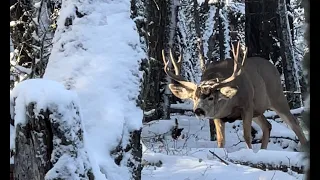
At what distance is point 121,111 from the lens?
4750mm

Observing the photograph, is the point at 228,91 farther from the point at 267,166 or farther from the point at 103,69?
the point at 103,69

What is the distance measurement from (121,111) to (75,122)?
42.1 inches

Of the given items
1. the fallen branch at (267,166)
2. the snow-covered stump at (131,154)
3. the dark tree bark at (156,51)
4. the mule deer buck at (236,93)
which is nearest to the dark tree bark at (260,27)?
the dark tree bark at (156,51)

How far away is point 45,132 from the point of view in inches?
140

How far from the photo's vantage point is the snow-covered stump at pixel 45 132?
355cm


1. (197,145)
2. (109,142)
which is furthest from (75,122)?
(197,145)

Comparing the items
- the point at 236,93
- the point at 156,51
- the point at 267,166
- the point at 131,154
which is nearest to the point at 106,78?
the point at 131,154

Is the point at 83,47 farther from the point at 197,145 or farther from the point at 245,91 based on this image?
the point at 197,145

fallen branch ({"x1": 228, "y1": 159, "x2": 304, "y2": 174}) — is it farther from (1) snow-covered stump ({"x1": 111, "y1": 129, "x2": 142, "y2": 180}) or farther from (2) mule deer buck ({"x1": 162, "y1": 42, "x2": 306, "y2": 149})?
(1) snow-covered stump ({"x1": 111, "y1": 129, "x2": 142, "y2": 180})

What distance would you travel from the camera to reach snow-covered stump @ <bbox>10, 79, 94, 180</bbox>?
11.6 feet

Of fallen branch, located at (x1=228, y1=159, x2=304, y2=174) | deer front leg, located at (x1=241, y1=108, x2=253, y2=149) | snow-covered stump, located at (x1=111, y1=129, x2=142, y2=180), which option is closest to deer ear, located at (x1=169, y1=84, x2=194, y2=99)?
deer front leg, located at (x1=241, y1=108, x2=253, y2=149)

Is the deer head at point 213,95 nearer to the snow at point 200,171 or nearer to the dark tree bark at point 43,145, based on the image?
the snow at point 200,171

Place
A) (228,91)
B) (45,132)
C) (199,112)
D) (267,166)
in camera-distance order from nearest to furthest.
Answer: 1. (45,132)
2. (267,166)
3. (199,112)
4. (228,91)

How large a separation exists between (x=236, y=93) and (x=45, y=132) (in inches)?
232
